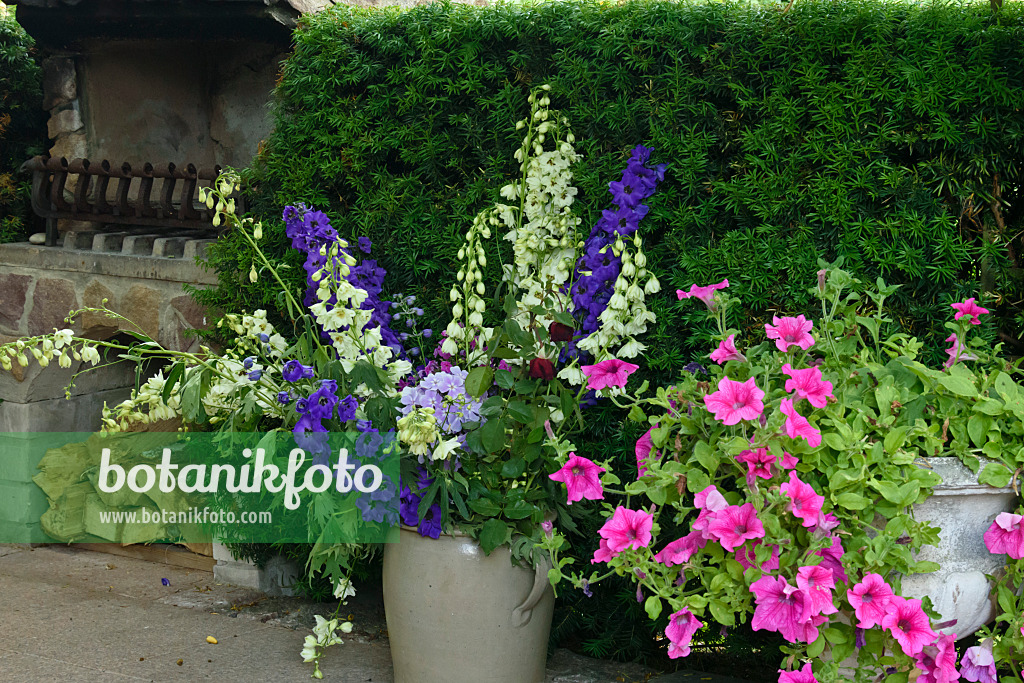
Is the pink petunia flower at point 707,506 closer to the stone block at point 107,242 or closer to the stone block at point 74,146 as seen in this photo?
the stone block at point 107,242

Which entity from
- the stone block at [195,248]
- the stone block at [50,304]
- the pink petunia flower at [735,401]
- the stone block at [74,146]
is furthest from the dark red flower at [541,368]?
the stone block at [74,146]

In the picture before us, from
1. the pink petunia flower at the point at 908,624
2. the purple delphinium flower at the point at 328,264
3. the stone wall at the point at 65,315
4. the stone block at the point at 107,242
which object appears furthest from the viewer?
the stone block at the point at 107,242

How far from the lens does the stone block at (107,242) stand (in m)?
3.75

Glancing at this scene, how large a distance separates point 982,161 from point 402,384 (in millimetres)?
1699

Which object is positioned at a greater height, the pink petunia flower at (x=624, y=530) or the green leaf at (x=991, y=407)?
the green leaf at (x=991, y=407)

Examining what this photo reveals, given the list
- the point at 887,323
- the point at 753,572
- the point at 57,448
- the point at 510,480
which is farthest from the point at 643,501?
the point at 57,448

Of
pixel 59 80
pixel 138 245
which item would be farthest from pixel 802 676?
pixel 59 80

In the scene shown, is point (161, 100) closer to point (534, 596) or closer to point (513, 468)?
point (513, 468)

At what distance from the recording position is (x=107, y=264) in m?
3.64

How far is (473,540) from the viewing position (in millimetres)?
2395

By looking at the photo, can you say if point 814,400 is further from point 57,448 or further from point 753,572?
point 57,448

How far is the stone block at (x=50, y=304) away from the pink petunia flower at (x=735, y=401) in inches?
117

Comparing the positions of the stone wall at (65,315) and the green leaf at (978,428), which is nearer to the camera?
the green leaf at (978,428)

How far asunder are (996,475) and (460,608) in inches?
52.6
